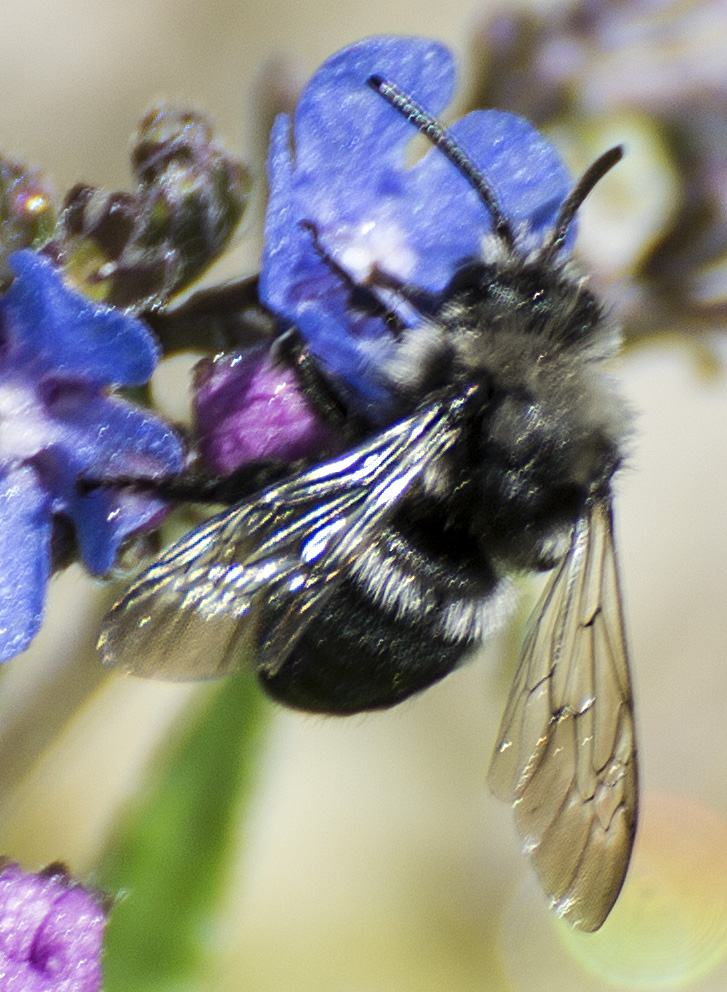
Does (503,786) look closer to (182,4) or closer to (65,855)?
(65,855)

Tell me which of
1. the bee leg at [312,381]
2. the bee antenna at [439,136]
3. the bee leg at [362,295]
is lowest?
the bee leg at [312,381]

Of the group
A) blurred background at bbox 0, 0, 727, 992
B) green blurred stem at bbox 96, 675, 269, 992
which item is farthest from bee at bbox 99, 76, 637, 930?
blurred background at bbox 0, 0, 727, 992

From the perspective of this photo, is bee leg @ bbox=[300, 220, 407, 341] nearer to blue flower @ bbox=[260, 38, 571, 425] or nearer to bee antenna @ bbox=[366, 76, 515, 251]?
blue flower @ bbox=[260, 38, 571, 425]

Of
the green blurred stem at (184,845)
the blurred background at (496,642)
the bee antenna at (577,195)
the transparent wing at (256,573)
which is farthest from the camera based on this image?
the blurred background at (496,642)

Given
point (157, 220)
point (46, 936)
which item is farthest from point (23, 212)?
point (46, 936)

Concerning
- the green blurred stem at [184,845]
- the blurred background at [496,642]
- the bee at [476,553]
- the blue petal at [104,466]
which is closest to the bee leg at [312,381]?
the bee at [476,553]

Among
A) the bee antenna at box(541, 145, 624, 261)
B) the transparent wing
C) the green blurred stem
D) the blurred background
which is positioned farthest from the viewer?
the blurred background

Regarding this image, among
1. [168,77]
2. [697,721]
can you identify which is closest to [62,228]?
[168,77]

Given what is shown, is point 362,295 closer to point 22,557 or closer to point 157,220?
point 157,220

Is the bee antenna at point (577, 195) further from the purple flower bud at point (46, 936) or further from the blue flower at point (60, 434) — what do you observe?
the purple flower bud at point (46, 936)
